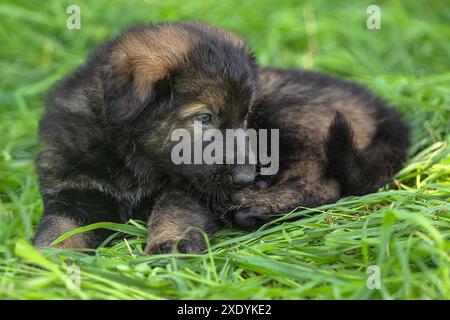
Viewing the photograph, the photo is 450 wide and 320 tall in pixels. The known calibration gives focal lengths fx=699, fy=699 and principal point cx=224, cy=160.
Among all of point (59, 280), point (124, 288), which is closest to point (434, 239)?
point (124, 288)

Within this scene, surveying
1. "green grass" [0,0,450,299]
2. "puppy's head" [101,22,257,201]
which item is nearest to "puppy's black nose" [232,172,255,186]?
"puppy's head" [101,22,257,201]

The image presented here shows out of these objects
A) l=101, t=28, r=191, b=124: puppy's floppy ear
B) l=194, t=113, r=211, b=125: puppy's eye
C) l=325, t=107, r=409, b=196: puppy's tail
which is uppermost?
l=101, t=28, r=191, b=124: puppy's floppy ear

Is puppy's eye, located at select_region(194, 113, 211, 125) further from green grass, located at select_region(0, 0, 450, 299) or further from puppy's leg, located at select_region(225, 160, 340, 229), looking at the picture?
green grass, located at select_region(0, 0, 450, 299)

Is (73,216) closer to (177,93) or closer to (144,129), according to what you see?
(144,129)

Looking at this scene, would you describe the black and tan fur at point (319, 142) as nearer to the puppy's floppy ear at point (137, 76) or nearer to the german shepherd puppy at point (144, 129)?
the german shepherd puppy at point (144, 129)

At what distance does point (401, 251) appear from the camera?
299cm

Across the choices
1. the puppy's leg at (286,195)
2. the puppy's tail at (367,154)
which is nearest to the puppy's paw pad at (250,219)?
the puppy's leg at (286,195)

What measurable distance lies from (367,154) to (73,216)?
5.66 ft

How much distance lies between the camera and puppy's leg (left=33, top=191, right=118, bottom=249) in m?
3.65

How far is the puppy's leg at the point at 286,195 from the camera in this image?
3.80m

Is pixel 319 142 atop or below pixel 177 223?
atop

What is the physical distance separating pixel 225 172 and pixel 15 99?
2697 millimetres

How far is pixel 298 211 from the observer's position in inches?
150

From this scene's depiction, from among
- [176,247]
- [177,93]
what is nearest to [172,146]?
[177,93]
